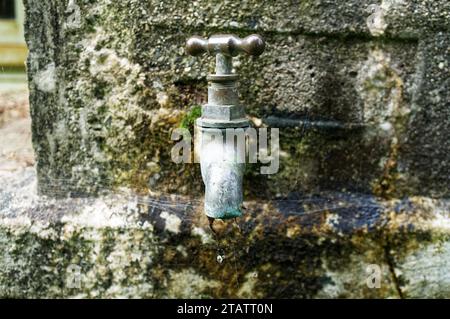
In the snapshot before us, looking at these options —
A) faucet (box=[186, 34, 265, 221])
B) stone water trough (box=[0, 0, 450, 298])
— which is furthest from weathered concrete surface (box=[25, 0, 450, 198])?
faucet (box=[186, 34, 265, 221])

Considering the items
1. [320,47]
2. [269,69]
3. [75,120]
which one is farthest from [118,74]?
[320,47]

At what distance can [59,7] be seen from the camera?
3.14ft

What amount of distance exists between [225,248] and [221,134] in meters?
0.31

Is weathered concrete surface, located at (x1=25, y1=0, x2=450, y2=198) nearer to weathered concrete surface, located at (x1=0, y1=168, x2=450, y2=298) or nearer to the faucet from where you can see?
weathered concrete surface, located at (x1=0, y1=168, x2=450, y2=298)

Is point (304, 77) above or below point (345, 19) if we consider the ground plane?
below

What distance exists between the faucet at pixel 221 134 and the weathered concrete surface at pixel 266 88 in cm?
16

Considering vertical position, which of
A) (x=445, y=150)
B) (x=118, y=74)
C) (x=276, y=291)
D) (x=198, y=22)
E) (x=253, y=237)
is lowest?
(x=276, y=291)

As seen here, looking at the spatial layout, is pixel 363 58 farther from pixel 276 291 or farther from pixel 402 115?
pixel 276 291

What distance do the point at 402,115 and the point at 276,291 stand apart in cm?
46

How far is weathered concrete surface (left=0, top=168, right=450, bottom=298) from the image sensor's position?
0.98 meters

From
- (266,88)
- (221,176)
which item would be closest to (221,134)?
(221,176)

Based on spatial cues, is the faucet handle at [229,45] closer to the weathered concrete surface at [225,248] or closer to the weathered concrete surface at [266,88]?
the weathered concrete surface at [266,88]

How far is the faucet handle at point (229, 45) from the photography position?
747 millimetres

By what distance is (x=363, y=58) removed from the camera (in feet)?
3.12
